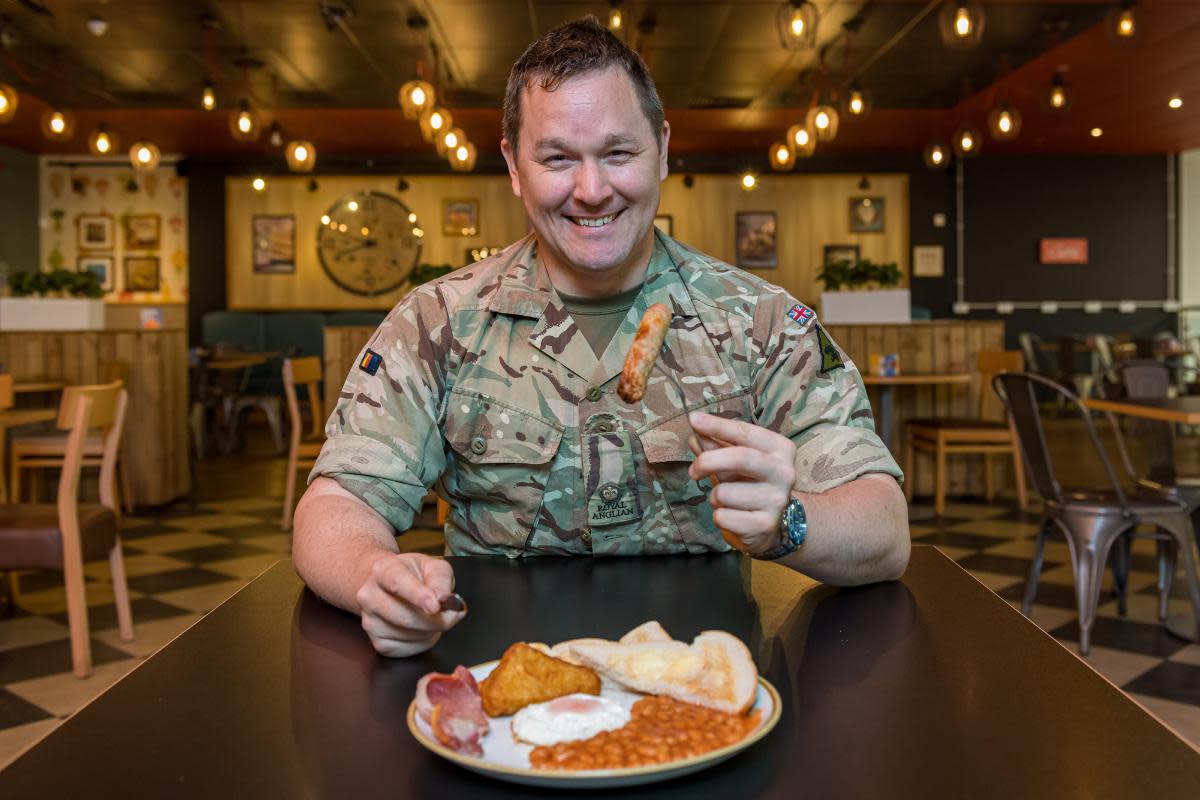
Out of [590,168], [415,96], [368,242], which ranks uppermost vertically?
[415,96]

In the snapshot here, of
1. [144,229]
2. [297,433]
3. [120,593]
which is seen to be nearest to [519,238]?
[297,433]

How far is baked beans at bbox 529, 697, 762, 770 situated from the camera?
2.42 ft

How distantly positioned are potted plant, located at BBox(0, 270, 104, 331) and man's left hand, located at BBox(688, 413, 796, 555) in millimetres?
6805

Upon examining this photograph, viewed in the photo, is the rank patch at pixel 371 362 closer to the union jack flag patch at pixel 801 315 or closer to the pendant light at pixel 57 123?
the union jack flag patch at pixel 801 315

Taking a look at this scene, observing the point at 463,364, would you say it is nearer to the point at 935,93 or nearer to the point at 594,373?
the point at 594,373

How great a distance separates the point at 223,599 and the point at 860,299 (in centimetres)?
494

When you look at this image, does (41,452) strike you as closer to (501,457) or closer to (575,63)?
(501,457)

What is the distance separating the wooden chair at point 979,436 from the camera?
21.4ft

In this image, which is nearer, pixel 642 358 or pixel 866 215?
pixel 642 358

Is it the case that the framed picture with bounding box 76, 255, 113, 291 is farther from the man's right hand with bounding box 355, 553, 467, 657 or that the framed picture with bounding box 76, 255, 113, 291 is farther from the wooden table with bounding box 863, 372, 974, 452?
the man's right hand with bounding box 355, 553, 467, 657

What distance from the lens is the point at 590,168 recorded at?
152 centimetres

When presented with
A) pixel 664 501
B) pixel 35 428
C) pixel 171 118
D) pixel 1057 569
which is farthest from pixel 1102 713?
pixel 171 118

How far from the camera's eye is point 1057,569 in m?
5.09

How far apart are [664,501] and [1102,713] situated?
832 mm
